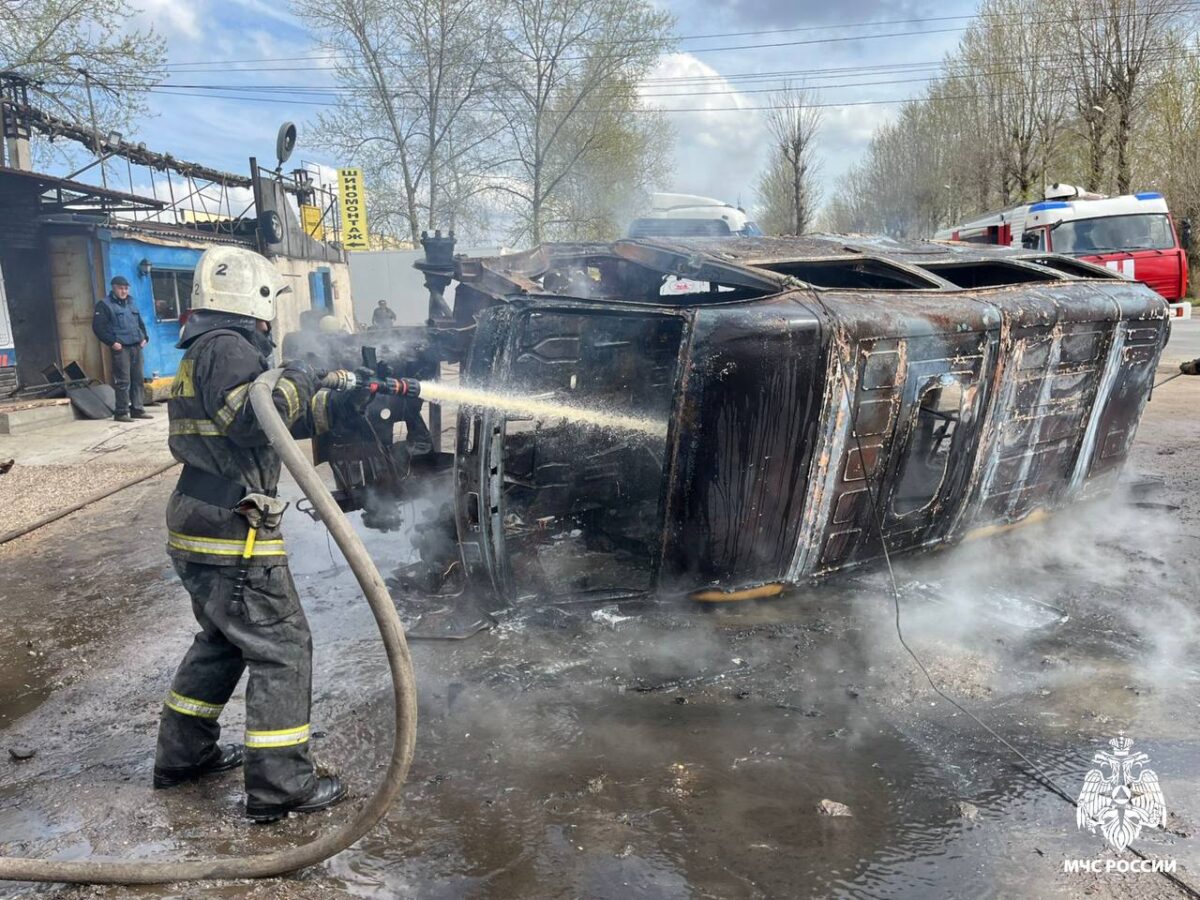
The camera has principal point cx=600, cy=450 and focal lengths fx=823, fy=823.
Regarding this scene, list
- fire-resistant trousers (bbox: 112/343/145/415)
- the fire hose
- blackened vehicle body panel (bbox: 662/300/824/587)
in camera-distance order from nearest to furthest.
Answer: the fire hose → blackened vehicle body panel (bbox: 662/300/824/587) → fire-resistant trousers (bbox: 112/343/145/415)

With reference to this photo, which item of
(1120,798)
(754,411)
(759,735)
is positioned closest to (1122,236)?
(754,411)

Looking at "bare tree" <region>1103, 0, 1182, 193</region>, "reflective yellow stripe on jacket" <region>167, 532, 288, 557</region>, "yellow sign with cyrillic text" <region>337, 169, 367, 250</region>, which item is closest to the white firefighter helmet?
"reflective yellow stripe on jacket" <region>167, 532, 288, 557</region>

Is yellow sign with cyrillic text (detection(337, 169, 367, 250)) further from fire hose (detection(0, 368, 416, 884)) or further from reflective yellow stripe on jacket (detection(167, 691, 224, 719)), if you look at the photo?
fire hose (detection(0, 368, 416, 884))

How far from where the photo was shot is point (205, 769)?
2.94 meters

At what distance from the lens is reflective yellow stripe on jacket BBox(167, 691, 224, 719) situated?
2865 mm

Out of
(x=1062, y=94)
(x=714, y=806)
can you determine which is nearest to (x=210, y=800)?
(x=714, y=806)

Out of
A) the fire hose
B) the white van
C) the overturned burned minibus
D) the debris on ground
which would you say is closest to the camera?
the fire hose

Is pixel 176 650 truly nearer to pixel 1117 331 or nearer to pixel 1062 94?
pixel 1117 331

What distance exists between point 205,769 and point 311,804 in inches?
19.6

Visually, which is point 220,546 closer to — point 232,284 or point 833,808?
point 232,284

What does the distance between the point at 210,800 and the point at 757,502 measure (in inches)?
95.8

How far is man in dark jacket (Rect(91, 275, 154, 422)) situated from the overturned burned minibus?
7.77 m

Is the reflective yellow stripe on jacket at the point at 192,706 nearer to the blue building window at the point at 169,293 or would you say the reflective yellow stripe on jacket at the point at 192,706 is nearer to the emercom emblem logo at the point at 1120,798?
the emercom emblem logo at the point at 1120,798

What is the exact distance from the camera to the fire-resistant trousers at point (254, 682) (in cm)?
269
